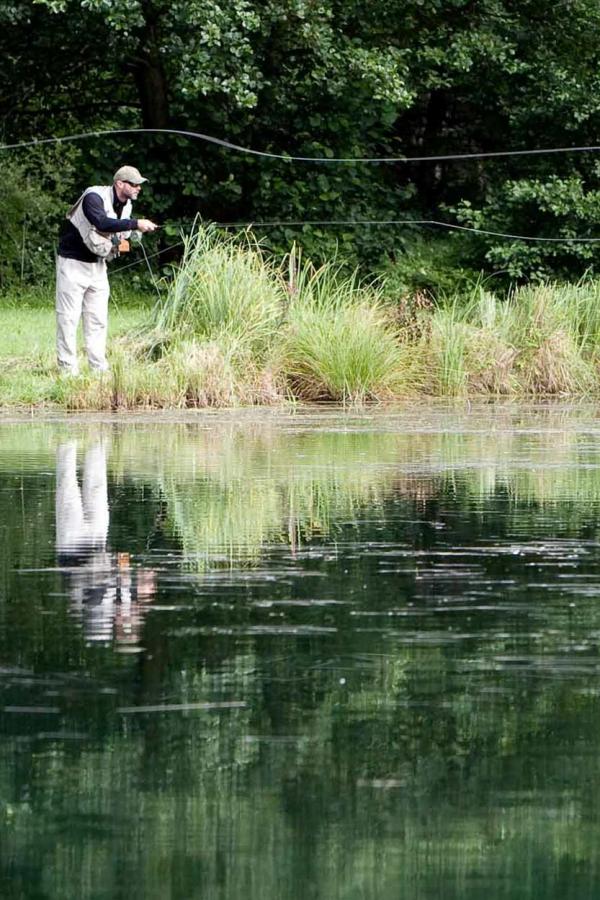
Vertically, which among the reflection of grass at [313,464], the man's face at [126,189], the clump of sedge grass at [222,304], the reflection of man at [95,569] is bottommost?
the reflection of grass at [313,464]

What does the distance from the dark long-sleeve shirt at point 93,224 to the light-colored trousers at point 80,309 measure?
0.07 metres

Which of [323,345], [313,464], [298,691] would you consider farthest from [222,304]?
[298,691]

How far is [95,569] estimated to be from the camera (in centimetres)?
734

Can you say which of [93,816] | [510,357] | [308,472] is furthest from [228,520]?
[510,357]

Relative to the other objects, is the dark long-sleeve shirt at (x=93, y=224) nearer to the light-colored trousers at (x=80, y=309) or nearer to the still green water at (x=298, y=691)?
the light-colored trousers at (x=80, y=309)

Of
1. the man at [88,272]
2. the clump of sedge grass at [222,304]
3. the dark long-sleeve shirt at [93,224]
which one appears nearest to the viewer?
the dark long-sleeve shirt at [93,224]

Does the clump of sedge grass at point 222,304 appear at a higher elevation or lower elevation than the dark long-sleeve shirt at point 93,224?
lower

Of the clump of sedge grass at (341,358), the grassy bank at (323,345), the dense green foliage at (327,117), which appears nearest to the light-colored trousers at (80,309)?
the grassy bank at (323,345)

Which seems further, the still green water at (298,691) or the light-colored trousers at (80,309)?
the light-colored trousers at (80,309)

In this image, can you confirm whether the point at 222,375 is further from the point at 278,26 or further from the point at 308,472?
the point at 278,26

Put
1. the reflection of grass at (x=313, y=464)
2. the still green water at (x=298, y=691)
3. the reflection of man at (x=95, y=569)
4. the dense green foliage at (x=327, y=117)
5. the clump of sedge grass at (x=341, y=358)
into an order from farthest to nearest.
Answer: the dense green foliage at (x=327, y=117), the clump of sedge grass at (x=341, y=358), the reflection of grass at (x=313, y=464), the reflection of man at (x=95, y=569), the still green water at (x=298, y=691)

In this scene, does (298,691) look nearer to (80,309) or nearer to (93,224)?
(93,224)

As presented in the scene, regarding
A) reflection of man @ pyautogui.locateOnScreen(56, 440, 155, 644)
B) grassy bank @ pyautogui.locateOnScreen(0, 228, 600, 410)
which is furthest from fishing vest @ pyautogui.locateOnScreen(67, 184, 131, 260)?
reflection of man @ pyautogui.locateOnScreen(56, 440, 155, 644)

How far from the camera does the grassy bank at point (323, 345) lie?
56.3ft
